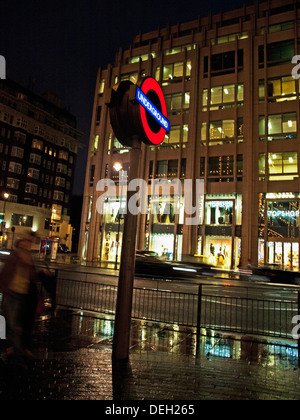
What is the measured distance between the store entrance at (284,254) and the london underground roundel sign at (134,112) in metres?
28.6

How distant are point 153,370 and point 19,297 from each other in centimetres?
243

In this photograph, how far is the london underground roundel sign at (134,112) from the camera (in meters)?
5.21

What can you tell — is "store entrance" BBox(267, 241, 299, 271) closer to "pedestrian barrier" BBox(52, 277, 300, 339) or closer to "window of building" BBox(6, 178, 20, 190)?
"pedestrian barrier" BBox(52, 277, 300, 339)

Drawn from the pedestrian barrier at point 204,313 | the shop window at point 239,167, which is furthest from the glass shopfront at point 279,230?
the pedestrian barrier at point 204,313

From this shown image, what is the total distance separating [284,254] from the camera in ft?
102

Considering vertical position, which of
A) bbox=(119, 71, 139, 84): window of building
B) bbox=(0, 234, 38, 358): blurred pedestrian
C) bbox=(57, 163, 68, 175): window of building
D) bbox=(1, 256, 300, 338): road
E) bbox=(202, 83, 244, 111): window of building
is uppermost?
bbox=(119, 71, 139, 84): window of building

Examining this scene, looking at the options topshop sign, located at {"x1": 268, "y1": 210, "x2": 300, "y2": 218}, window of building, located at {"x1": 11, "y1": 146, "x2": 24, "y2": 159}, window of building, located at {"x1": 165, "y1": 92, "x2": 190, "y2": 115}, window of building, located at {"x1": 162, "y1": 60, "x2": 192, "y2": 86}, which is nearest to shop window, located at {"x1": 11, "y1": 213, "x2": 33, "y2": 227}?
window of building, located at {"x1": 11, "y1": 146, "x2": 24, "y2": 159}

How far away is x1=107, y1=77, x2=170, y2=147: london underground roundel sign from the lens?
205 inches

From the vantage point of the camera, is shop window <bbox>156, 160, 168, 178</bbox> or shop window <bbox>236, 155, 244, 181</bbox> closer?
shop window <bbox>236, 155, 244, 181</bbox>

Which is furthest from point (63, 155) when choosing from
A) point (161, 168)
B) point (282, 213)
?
point (282, 213)

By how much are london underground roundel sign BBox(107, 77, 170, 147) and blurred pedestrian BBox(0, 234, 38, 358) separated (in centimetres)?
A: 262

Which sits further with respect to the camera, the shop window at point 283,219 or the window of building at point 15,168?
the window of building at point 15,168

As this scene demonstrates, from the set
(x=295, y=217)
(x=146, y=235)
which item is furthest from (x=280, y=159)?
(x=146, y=235)

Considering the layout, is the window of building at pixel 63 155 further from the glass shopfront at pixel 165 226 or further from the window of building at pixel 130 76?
the glass shopfront at pixel 165 226
